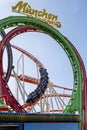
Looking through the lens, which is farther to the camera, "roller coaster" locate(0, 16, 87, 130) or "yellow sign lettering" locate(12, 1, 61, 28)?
"yellow sign lettering" locate(12, 1, 61, 28)

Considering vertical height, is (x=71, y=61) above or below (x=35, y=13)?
below

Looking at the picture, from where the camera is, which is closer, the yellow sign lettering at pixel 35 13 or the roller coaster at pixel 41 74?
the roller coaster at pixel 41 74

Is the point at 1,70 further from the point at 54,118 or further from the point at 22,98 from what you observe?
the point at 54,118

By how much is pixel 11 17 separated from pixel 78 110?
597cm

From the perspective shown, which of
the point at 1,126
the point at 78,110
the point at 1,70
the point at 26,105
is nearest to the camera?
the point at 1,126

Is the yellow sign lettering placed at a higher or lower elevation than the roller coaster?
higher

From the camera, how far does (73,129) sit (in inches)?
580

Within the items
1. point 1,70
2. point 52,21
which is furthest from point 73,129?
point 52,21

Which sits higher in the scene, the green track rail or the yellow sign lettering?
the yellow sign lettering

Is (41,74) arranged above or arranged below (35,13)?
below

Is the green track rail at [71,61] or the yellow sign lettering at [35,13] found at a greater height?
the yellow sign lettering at [35,13]

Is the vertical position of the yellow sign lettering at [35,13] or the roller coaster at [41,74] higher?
the yellow sign lettering at [35,13]

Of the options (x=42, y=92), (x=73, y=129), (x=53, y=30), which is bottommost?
(x=73, y=129)

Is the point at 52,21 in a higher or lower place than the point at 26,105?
higher
